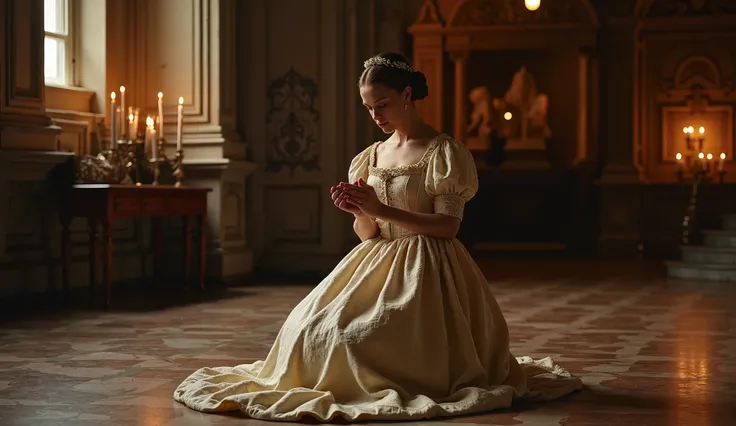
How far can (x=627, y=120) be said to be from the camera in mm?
11641

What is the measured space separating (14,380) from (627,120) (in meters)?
9.31

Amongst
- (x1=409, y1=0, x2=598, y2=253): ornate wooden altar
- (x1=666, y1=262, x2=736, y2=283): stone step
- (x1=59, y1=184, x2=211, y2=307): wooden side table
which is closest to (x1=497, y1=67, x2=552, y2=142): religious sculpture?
(x1=409, y1=0, x2=598, y2=253): ornate wooden altar

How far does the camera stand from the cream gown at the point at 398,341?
9.26ft

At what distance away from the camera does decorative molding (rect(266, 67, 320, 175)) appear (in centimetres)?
837

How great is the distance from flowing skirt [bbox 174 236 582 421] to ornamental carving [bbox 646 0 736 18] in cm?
936

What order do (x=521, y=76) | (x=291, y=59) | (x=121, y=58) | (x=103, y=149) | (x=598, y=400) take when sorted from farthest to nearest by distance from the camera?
(x=521, y=76), (x=291, y=59), (x=121, y=58), (x=103, y=149), (x=598, y=400)

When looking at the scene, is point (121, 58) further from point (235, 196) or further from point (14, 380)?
point (14, 380)

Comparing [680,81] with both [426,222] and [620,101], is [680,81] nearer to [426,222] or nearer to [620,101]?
[620,101]

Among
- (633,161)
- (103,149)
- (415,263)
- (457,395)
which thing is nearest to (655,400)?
(457,395)

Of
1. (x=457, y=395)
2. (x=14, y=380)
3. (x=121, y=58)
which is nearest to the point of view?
(x=457, y=395)

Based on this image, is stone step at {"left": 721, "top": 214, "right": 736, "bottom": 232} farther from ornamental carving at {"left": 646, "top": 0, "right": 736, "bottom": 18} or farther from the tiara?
the tiara

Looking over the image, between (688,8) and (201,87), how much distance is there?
6.49 meters

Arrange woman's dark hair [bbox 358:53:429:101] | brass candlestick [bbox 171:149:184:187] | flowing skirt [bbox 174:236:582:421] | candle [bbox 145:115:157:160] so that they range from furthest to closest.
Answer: brass candlestick [bbox 171:149:184:187], candle [bbox 145:115:157:160], woman's dark hair [bbox 358:53:429:101], flowing skirt [bbox 174:236:582:421]

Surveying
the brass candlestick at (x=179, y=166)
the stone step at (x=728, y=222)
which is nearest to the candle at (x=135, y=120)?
the brass candlestick at (x=179, y=166)
